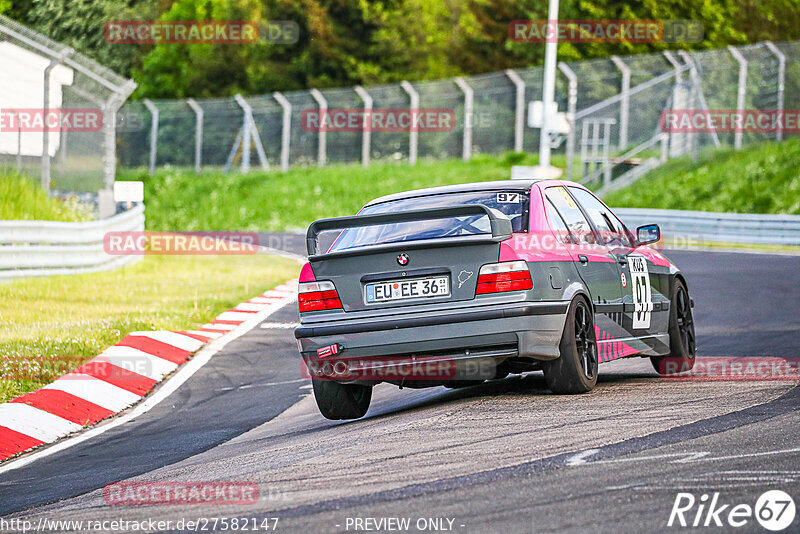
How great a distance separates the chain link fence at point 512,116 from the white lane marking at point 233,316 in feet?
45.9

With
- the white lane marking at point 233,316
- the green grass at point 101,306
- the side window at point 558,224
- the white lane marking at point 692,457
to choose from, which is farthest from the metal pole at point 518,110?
the white lane marking at point 692,457

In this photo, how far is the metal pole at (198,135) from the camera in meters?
40.6

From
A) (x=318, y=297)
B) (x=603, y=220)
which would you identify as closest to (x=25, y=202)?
(x=603, y=220)

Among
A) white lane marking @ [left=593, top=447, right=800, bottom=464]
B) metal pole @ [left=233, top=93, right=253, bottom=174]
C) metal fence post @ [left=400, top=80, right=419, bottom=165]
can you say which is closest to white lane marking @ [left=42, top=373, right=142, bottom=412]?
white lane marking @ [left=593, top=447, right=800, bottom=464]

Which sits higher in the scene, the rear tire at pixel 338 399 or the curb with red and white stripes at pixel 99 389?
the rear tire at pixel 338 399

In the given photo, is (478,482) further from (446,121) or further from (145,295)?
(446,121)

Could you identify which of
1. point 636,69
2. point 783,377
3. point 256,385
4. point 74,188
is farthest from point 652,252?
point 636,69

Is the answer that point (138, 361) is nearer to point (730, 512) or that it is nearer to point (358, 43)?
point (730, 512)

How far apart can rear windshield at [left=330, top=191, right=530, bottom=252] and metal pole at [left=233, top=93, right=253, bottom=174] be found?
102 feet

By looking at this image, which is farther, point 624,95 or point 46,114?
point 624,95

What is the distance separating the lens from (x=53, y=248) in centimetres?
1714

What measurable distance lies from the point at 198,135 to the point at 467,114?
9.78 m

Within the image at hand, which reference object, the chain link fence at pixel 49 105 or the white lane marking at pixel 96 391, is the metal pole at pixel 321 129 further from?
the white lane marking at pixel 96 391

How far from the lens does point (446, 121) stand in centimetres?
3762
